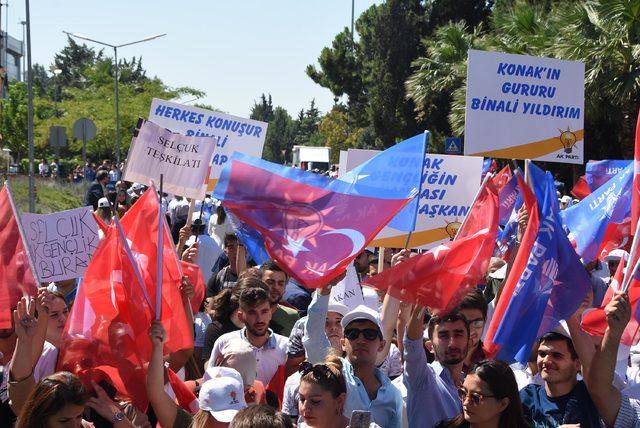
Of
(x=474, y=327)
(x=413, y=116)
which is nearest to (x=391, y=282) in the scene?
(x=474, y=327)

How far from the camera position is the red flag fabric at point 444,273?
19.5 feet

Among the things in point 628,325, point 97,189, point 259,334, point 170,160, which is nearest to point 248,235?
point 170,160

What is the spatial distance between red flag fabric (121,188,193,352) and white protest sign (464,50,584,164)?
2.97 metres

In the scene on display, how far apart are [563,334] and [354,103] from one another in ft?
183

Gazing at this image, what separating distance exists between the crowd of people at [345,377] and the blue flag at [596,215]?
1.97 m

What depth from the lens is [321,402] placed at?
486 cm

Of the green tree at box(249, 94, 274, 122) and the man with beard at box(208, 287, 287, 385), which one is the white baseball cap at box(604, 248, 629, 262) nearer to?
the man with beard at box(208, 287, 287, 385)

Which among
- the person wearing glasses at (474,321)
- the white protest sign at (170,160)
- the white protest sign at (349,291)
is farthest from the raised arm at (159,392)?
the white protest sign at (170,160)

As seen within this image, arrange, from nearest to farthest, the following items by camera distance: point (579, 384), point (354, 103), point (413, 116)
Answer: point (579, 384) < point (413, 116) < point (354, 103)

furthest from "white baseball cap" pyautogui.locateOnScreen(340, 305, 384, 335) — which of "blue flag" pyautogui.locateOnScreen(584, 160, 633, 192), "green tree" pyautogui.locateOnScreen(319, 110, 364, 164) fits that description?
"green tree" pyautogui.locateOnScreen(319, 110, 364, 164)

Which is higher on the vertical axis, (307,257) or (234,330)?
(307,257)

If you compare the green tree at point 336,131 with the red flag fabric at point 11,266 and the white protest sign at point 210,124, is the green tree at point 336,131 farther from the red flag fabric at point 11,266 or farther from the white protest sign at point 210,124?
the red flag fabric at point 11,266

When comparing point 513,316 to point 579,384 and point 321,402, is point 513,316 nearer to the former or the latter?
point 579,384

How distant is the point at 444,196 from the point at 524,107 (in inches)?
44.4
